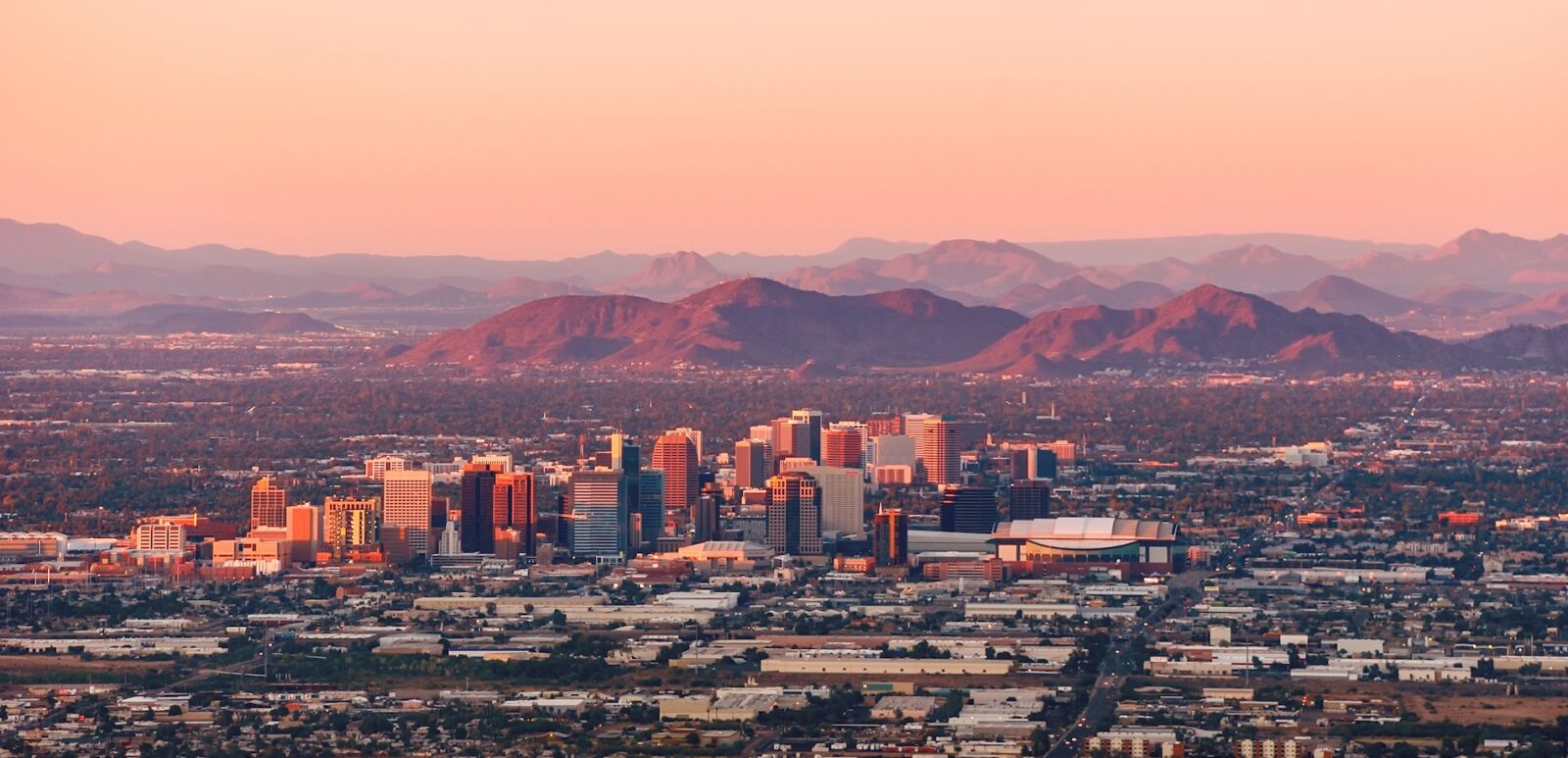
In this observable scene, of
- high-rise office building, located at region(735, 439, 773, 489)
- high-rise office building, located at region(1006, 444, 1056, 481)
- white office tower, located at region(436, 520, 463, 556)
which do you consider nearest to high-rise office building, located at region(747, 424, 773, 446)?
high-rise office building, located at region(1006, 444, 1056, 481)

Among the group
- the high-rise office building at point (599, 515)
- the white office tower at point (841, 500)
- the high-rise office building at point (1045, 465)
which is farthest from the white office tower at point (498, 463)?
the high-rise office building at point (1045, 465)

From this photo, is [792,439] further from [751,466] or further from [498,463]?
[498,463]

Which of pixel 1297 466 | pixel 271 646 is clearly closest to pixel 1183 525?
pixel 1297 466

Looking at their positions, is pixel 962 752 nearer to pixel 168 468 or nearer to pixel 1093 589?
pixel 1093 589

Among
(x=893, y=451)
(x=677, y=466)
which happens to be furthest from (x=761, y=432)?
(x=677, y=466)

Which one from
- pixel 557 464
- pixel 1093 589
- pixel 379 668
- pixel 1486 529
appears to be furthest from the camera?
pixel 557 464

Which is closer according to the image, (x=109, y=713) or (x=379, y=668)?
(x=109, y=713)

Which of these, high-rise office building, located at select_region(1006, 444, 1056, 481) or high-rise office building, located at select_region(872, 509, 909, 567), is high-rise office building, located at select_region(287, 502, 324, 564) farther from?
high-rise office building, located at select_region(1006, 444, 1056, 481)
